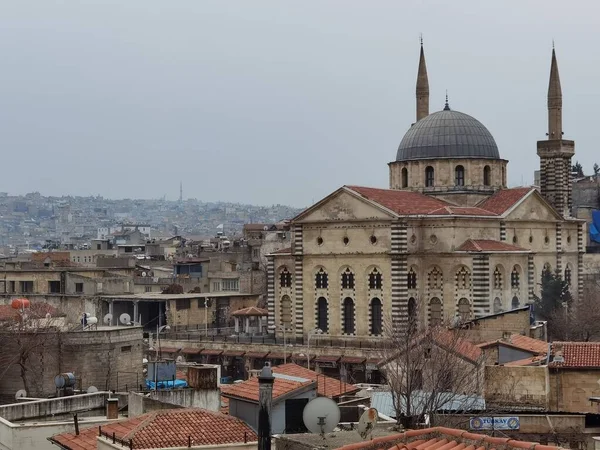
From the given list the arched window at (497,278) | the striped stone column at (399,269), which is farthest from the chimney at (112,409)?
the arched window at (497,278)

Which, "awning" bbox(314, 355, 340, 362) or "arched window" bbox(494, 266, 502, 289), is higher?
"arched window" bbox(494, 266, 502, 289)

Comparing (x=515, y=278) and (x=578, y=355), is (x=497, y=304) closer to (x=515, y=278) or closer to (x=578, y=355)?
(x=515, y=278)

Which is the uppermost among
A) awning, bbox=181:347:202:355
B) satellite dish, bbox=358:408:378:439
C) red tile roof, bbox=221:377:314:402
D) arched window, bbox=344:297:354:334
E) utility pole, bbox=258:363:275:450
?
utility pole, bbox=258:363:275:450

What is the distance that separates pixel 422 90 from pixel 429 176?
34.9 feet

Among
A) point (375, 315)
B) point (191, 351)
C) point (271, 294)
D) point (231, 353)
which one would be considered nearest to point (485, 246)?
point (375, 315)

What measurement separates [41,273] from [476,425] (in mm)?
56988

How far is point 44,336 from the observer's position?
36.3 meters

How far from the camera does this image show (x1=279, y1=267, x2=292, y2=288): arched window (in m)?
65.6

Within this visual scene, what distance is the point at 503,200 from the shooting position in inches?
2557

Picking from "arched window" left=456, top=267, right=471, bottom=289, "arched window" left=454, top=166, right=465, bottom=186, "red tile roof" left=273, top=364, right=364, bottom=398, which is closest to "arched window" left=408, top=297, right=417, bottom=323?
"arched window" left=456, top=267, right=471, bottom=289

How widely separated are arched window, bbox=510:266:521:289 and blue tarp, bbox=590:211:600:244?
120 feet

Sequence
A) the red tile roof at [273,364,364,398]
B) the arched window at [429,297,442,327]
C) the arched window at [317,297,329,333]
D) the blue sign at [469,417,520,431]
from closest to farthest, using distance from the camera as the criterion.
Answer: the blue sign at [469,417,520,431] < the red tile roof at [273,364,364,398] < the arched window at [429,297,442,327] < the arched window at [317,297,329,333]

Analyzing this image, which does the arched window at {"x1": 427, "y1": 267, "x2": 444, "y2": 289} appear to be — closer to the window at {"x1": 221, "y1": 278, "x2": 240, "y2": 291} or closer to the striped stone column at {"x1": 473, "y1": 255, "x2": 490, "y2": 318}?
the striped stone column at {"x1": 473, "y1": 255, "x2": 490, "y2": 318}

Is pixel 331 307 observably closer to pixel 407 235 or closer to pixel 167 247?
pixel 407 235
